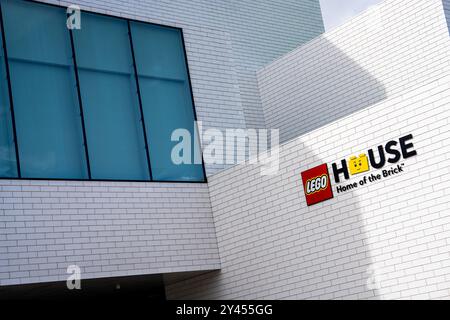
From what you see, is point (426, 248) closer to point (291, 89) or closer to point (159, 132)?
point (159, 132)

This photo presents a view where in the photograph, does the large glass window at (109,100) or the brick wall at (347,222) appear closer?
the brick wall at (347,222)

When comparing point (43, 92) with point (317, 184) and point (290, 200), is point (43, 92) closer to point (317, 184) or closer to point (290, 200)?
point (290, 200)

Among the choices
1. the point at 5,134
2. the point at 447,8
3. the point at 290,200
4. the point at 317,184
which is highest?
the point at 447,8

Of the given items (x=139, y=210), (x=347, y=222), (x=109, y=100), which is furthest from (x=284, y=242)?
(x=109, y=100)

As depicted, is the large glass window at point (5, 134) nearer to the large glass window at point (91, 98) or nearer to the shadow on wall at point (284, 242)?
the large glass window at point (91, 98)

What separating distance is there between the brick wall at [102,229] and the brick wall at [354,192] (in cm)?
55

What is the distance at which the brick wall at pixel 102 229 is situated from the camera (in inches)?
443

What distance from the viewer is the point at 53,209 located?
11.7m

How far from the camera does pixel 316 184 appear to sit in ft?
38.9

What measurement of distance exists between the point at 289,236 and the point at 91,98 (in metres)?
3.81

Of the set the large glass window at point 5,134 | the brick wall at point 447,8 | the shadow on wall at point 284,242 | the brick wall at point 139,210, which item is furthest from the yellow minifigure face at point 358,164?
the large glass window at point 5,134

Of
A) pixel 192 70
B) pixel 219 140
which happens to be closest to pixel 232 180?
pixel 219 140

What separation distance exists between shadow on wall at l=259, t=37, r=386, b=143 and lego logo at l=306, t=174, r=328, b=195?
3352 millimetres

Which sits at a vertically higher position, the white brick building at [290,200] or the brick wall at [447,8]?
the brick wall at [447,8]
